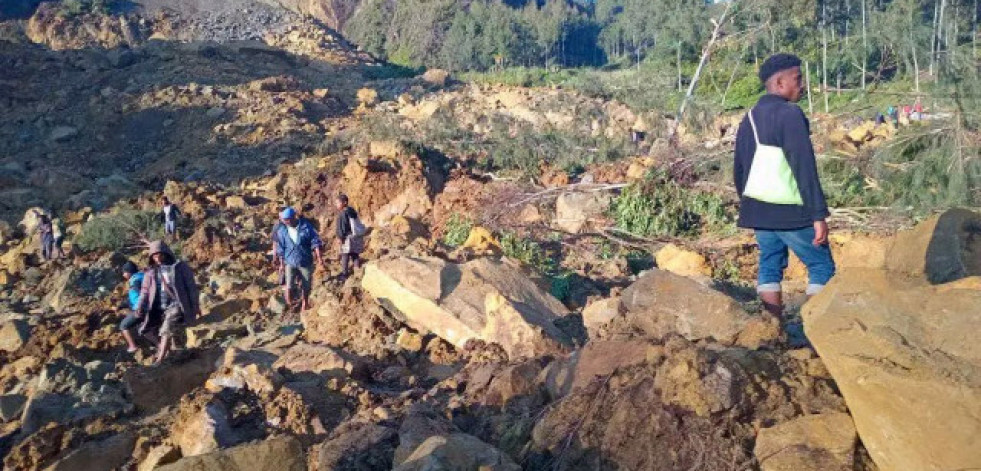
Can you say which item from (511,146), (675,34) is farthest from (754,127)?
(675,34)

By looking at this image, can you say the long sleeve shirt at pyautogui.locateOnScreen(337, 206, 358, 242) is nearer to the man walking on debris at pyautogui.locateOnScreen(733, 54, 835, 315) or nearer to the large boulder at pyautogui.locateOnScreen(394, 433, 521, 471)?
the man walking on debris at pyautogui.locateOnScreen(733, 54, 835, 315)

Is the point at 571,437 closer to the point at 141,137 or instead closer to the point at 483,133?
the point at 483,133

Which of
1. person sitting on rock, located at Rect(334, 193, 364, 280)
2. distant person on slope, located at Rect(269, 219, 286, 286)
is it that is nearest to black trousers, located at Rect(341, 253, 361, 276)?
person sitting on rock, located at Rect(334, 193, 364, 280)

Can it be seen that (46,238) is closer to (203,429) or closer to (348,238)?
(348,238)

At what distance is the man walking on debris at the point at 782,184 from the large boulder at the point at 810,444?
115 cm

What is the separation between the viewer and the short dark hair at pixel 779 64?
3506 mm

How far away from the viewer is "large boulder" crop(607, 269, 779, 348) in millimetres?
3553

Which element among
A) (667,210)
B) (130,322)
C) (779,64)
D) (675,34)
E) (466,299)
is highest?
(779,64)

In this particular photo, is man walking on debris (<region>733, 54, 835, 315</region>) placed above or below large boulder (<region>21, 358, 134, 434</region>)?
above

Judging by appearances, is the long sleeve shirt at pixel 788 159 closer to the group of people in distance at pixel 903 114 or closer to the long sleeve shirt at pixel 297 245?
the long sleeve shirt at pixel 297 245

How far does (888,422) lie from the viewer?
2.25 meters

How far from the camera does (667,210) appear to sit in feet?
30.1

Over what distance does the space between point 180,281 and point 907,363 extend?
5.21m

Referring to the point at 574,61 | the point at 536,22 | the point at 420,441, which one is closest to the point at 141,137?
the point at 420,441
